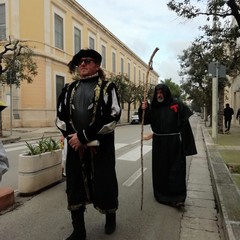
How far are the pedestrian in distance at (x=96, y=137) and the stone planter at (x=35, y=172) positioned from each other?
228cm

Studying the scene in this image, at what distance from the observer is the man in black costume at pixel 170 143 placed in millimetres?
5289

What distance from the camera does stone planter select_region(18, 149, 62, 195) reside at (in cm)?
590

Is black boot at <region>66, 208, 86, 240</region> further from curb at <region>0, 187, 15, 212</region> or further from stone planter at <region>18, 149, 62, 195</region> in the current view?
stone planter at <region>18, 149, 62, 195</region>

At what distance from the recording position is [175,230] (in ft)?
14.4

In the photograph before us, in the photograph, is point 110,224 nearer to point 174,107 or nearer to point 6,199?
point 6,199

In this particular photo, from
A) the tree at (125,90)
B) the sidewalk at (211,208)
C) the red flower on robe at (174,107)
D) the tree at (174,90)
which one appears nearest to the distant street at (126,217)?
the sidewalk at (211,208)

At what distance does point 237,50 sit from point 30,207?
606cm

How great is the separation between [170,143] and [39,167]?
93.0 inches

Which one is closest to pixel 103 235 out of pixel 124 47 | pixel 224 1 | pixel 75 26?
pixel 224 1

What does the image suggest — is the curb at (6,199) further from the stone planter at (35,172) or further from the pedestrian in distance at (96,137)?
the pedestrian in distance at (96,137)

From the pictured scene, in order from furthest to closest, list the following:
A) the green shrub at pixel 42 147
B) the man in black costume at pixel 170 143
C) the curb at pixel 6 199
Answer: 1. the green shrub at pixel 42 147
2. the man in black costume at pixel 170 143
3. the curb at pixel 6 199

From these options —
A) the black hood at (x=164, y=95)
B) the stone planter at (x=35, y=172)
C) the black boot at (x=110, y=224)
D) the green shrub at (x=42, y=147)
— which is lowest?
the black boot at (x=110, y=224)

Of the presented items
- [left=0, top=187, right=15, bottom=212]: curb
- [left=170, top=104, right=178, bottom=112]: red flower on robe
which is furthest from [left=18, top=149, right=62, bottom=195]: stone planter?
[left=170, top=104, right=178, bottom=112]: red flower on robe

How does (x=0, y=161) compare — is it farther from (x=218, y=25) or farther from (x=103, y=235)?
(x=218, y=25)
